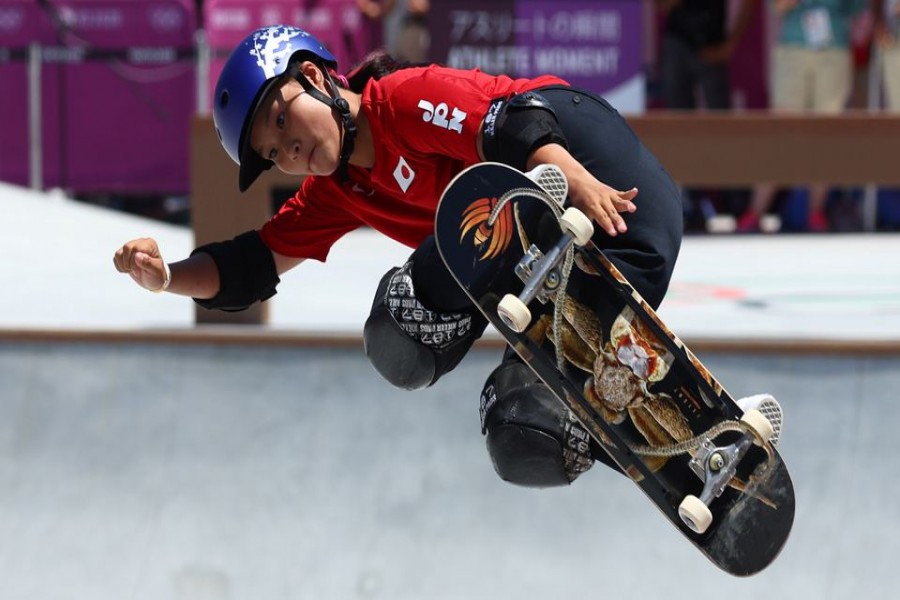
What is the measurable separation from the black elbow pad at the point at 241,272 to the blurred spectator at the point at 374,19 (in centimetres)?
674

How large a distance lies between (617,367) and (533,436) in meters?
0.28

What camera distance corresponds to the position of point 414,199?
409cm

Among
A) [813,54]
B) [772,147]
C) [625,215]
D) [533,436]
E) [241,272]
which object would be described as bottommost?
[813,54]

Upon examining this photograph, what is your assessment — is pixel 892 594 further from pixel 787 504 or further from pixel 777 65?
pixel 777 65

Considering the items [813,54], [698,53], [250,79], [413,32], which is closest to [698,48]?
[698,53]

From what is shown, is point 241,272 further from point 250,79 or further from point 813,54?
point 813,54

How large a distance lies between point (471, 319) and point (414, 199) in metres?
0.38

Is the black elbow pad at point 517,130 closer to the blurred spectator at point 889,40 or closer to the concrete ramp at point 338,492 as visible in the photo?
the concrete ramp at point 338,492

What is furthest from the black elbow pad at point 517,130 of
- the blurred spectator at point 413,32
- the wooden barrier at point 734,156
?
the blurred spectator at point 413,32

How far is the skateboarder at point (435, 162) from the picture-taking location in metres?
3.80

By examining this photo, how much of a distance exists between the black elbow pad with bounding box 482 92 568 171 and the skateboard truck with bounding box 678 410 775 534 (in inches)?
34.2

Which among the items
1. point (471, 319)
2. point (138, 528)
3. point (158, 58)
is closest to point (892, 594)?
point (471, 319)

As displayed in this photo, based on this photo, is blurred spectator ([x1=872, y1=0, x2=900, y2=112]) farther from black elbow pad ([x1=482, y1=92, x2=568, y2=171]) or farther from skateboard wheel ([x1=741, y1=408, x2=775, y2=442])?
black elbow pad ([x1=482, y1=92, x2=568, y2=171])

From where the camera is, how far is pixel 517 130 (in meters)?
3.76
